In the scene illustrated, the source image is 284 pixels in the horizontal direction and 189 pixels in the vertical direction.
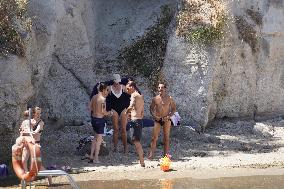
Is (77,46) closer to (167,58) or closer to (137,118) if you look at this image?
(167,58)

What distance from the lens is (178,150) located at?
13.2 meters

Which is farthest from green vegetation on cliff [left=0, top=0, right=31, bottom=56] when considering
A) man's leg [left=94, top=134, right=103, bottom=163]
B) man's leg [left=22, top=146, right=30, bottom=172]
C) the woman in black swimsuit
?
man's leg [left=22, top=146, right=30, bottom=172]

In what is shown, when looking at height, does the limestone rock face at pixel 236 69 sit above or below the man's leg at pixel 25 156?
above

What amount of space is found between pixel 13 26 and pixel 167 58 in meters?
4.71

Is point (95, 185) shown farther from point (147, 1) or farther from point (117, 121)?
point (147, 1)

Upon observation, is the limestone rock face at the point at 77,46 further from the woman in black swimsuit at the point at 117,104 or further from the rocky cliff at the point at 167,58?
the woman in black swimsuit at the point at 117,104

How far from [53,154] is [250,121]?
590 cm

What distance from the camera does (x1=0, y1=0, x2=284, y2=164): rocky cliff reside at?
14867mm

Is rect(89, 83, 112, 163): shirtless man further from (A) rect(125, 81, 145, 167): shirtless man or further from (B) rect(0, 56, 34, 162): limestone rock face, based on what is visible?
(B) rect(0, 56, 34, 162): limestone rock face

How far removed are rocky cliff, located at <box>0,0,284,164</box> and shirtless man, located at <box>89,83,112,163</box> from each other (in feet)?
7.23

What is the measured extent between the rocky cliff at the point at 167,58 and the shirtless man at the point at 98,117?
220 cm

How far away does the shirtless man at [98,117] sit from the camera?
466 inches

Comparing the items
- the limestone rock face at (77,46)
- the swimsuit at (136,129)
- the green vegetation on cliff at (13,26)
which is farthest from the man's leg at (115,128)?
the green vegetation on cliff at (13,26)

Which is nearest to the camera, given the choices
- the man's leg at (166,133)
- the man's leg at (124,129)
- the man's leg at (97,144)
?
the man's leg at (97,144)
